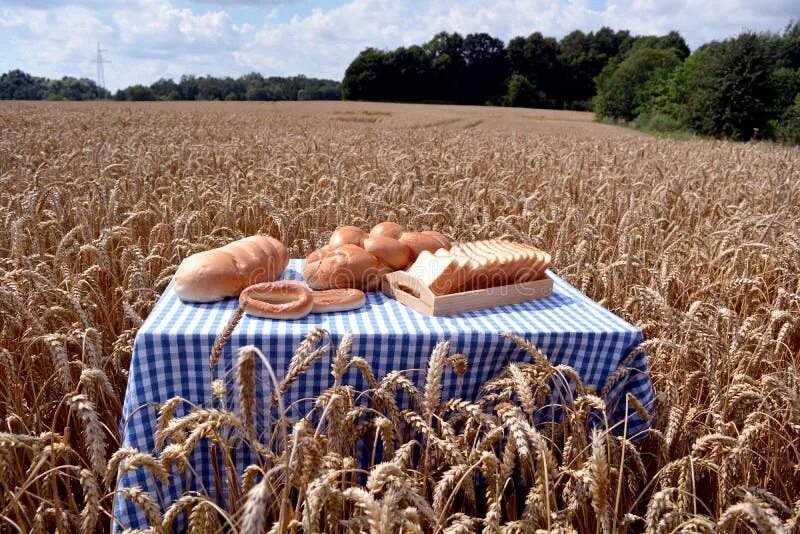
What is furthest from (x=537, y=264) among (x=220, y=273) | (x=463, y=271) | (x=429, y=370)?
(x=220, y=273)

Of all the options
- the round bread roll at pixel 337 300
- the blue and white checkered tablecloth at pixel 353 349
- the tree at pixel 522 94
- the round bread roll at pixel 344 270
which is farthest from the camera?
the tree at pixel 522 94

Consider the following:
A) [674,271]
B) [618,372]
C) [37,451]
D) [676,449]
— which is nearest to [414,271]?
[618,372]

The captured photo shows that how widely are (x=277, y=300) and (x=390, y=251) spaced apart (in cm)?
62

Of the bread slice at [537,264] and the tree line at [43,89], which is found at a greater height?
the tree line at [43,89]

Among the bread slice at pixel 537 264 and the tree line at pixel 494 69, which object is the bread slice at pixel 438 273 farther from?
the tree line at pixel 494 69

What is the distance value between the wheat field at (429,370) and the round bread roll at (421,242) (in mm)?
780

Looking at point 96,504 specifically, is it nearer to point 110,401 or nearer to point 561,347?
point 110,401

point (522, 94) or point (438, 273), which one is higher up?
point (522, 94)

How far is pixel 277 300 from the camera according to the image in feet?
7.23

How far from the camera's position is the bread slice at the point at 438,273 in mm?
2217

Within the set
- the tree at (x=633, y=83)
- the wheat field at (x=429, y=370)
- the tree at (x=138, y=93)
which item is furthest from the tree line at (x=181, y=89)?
the wheat field at (x=429, y=370)

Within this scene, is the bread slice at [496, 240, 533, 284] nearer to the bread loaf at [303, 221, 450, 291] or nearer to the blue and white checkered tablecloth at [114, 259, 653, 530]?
the blue and white checkered tablecloth at [114, 259, 653, 530]

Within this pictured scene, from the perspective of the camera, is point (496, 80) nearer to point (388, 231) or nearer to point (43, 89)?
point (43, 89)

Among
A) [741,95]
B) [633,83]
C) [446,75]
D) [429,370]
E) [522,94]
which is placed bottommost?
[429,370]
